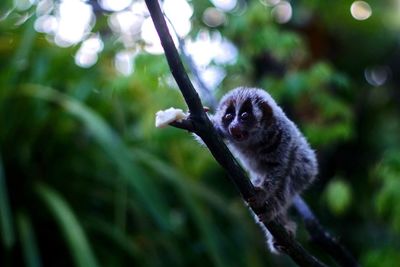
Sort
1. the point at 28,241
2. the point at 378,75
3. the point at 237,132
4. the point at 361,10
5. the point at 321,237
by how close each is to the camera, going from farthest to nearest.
→ the point at 378,75, the point at 361,10, the point at 28,241, the point at 321,237, the point at 237,132

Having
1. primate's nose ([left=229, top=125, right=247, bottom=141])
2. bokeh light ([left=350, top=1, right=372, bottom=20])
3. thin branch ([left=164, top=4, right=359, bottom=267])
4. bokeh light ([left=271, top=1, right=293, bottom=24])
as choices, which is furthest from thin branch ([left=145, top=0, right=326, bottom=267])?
bokeh light ([left=350, top=1, right=372, bottom=20])

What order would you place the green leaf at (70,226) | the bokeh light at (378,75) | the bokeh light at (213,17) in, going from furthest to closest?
the bokeh light at (378,75) < the bokeh light at (213,17) < the green leaf at (70,226)

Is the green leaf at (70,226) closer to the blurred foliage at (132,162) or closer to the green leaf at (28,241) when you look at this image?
the blurred foliage at (132,162)

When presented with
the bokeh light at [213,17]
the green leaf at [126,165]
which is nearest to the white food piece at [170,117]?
the green leaf at [126,165]

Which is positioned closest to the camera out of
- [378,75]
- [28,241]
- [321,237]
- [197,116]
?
[197,116]

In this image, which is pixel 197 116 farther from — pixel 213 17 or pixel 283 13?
pixel 283 13

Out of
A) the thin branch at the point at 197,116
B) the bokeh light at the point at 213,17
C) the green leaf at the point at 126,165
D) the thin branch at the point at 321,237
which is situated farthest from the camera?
the bokeh light at the point at 213,17

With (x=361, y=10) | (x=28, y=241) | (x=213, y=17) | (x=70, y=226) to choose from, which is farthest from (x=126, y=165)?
(x=361, y=10)

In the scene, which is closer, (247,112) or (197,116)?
(197,116)
